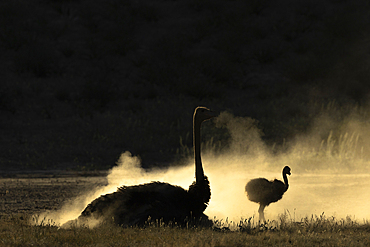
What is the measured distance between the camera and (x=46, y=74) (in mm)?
35344

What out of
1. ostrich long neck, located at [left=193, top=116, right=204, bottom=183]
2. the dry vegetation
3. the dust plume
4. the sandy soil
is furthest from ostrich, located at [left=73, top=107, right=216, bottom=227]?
the dry vegetation

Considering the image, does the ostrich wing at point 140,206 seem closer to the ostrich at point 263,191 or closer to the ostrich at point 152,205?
the ostrich at point 152,205

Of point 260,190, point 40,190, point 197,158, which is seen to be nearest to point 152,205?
point 197,158

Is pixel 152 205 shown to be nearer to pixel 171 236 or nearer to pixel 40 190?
pixel 171 236

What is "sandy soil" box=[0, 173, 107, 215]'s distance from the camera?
11.4 metres

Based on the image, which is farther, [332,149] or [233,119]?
[233,119]

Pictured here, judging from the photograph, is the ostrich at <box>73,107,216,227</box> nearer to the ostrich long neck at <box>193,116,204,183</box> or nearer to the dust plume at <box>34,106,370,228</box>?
the ostrich long neck at <box>193,116,204,183</box>

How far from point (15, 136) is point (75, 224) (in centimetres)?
1761

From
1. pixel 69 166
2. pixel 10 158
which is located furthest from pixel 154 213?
pixel 10 158

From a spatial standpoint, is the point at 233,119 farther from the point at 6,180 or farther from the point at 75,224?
the point at 75,224

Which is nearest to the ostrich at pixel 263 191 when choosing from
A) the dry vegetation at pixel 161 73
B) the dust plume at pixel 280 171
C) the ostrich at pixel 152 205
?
the dust plume at pixel 280 171

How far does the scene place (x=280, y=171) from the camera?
1766cm

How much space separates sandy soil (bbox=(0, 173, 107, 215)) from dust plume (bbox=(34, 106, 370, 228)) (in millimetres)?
633

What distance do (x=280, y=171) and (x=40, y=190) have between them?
788 centimetres
